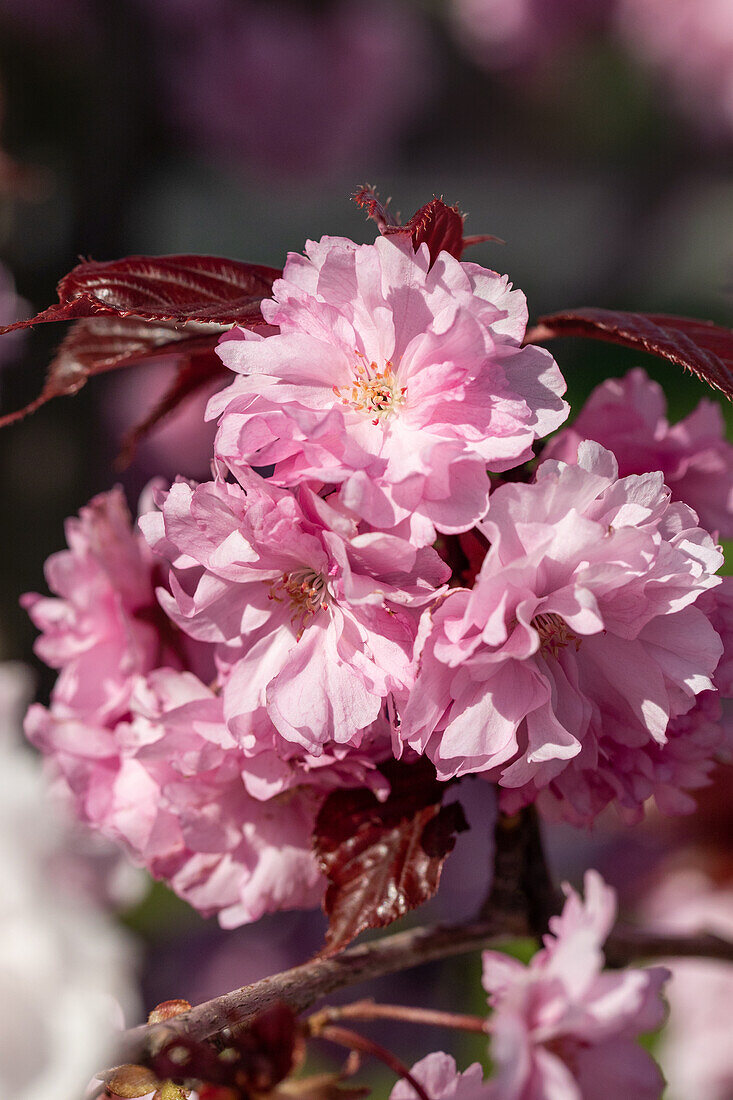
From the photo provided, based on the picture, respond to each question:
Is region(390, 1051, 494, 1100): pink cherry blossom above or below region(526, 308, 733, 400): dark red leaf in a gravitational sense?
below

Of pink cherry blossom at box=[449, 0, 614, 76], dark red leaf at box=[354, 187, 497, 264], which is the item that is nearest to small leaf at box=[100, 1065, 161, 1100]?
dark red leaf at box=[354, 187, 497, 264]

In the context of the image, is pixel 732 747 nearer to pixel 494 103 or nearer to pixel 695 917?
pixel 695 917

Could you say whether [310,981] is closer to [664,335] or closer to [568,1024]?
[568,1024]

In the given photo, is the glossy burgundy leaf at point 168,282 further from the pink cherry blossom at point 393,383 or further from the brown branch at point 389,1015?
the brown branch at point 389,1015

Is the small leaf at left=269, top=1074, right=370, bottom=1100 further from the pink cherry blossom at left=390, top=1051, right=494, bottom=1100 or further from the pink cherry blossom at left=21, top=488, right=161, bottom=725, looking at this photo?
the pink cherry blossom at left=21, top=488, right=161, bottom=725

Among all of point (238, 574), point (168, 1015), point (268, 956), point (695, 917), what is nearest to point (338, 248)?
point (238, 574)

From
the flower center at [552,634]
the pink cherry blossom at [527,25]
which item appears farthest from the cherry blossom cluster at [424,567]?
the pink cherry blossom at [527,25]

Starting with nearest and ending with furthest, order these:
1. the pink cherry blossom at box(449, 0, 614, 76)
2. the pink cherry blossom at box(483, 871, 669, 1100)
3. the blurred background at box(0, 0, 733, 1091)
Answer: the pink cherry blossom at box(483, 871, 669, 1100)
the blurred background at box(0, 0, 733, 1091)
the pink cherry blossom at box(449, 0, 614, 76)
